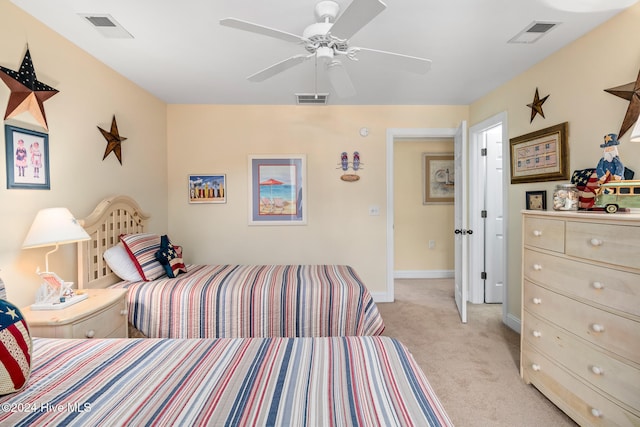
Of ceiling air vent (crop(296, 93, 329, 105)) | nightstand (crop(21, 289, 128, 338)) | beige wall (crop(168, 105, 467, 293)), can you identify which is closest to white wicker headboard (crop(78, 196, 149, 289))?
nightstand (crop(21, 289, 128, 338))

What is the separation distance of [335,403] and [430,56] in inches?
103

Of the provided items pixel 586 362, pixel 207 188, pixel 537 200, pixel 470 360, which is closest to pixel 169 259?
pixel 207 188

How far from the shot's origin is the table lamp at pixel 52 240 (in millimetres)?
1778

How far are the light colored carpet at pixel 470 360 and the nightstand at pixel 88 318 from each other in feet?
7.45

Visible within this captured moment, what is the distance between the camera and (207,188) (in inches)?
149

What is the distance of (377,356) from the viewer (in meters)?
1.28

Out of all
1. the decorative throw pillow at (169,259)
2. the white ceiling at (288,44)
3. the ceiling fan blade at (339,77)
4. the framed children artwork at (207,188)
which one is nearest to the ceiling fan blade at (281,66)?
the ceiling fan blade at (339,77)

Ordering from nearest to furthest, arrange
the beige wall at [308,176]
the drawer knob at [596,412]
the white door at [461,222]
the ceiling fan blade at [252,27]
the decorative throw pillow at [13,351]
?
the decorative throw pillow at [13,351]
the ceiling fan blade at [252,27]
the drawer knob at [596,412]
the white door at [461,222]
the beige wall at [308,176]

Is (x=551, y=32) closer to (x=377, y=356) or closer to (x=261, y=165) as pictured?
(x=377, y=356)

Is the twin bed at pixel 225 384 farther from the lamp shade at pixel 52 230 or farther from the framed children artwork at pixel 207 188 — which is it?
the framed children artwork at pixel 207 188

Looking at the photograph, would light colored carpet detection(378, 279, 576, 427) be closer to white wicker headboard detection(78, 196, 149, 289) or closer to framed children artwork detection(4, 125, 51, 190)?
white wicker headboard detection(78, 196, 149, 289)

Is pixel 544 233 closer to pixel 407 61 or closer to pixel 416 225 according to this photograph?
pixel 407 61

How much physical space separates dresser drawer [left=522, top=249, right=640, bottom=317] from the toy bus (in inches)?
13.9

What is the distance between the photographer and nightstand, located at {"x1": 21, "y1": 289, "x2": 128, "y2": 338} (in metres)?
1.64
